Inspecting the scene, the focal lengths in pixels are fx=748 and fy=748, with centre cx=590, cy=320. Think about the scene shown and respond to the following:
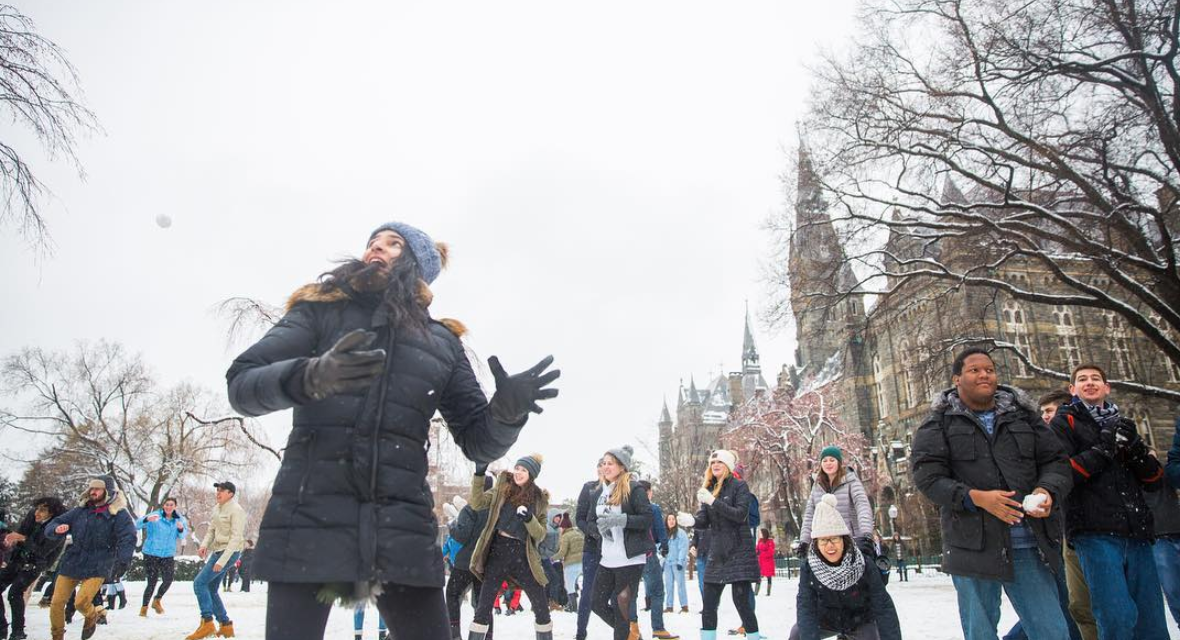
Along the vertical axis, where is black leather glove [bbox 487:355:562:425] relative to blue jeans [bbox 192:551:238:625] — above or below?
above

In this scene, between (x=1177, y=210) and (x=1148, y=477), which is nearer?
(x=1148, y=477)

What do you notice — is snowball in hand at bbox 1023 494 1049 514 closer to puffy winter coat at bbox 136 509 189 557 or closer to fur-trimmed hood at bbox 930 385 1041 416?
fur-trimmed hood at bbox 930 385 1041 416

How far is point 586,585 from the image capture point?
28.8 feet

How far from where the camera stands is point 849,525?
6.49 m

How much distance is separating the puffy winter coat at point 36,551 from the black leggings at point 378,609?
341 inches

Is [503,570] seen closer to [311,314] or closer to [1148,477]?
[311,314]

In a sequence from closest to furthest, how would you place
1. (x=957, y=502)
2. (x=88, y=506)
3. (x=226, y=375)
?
(x=226, y=375) → (x=957, y=502) → (x=88, y=506)

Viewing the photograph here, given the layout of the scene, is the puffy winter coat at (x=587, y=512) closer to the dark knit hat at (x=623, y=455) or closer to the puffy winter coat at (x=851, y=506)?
the dark knit hat at (x=623, y=455)

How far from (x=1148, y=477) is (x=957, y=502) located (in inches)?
88.8

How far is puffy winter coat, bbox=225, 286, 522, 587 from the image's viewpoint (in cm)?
235

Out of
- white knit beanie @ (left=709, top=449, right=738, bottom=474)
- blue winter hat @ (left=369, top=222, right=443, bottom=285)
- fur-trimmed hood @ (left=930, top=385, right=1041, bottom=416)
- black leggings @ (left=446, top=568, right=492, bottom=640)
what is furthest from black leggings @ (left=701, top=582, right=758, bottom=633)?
blue winter hat @ (left=369, top=222, right=443, bottom=285)

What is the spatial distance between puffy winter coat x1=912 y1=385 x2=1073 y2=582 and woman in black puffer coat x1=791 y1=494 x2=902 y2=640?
799 millimetres

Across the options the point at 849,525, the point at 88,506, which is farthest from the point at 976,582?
the point at 88,506

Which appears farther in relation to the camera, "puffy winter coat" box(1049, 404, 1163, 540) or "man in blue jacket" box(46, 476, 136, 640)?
"man in blue jacket" box(46, 476, 136, 640)
